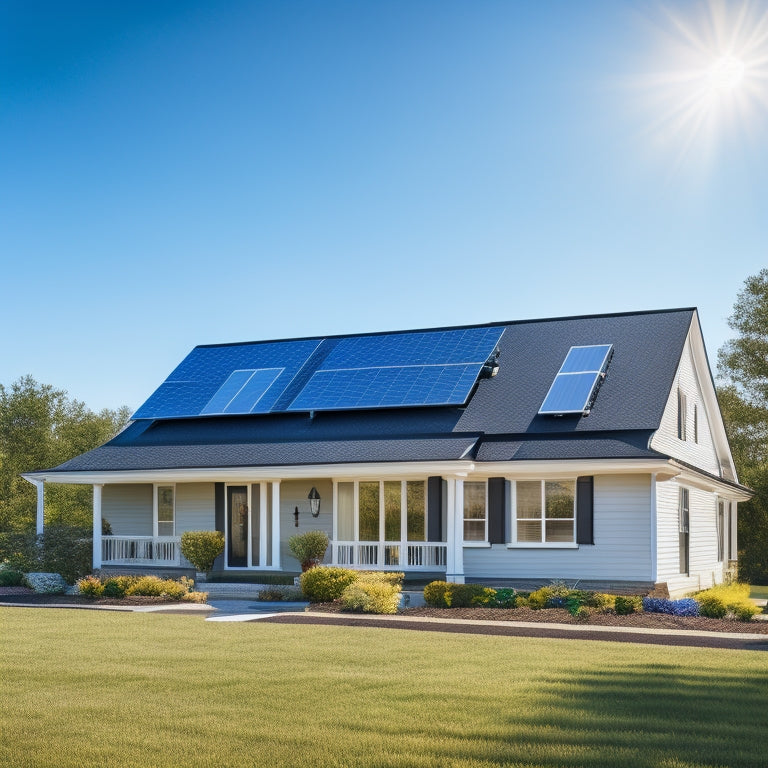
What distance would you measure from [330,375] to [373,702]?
17.7 meters

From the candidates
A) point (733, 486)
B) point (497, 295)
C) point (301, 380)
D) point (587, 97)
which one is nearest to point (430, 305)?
point (497, 295)

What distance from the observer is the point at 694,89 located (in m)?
21.3

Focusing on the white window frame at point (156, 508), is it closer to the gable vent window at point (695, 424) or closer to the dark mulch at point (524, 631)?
the dark mulch at point (524, 631)

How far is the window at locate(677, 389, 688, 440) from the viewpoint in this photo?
24.1 meters

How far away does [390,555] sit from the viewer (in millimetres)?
22531

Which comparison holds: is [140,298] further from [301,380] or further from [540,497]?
[540,497]

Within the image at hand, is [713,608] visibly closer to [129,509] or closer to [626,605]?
[626,605]

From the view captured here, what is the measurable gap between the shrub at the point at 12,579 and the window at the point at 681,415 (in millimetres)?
16660

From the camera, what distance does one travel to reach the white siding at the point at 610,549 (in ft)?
66.7

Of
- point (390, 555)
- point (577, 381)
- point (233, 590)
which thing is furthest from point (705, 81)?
point (233, 590)

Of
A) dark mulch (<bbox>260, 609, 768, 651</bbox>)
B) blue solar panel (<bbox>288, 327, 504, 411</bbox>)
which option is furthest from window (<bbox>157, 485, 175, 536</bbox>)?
dark mulch (<bbox>260, 609, 768, 651</bbox>)

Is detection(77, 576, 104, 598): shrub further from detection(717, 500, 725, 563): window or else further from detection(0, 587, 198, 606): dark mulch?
detection(717, 500, 725, 563): window

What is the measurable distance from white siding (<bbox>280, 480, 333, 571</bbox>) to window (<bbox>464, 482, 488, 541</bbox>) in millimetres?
3523

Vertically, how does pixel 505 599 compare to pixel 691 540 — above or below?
below
